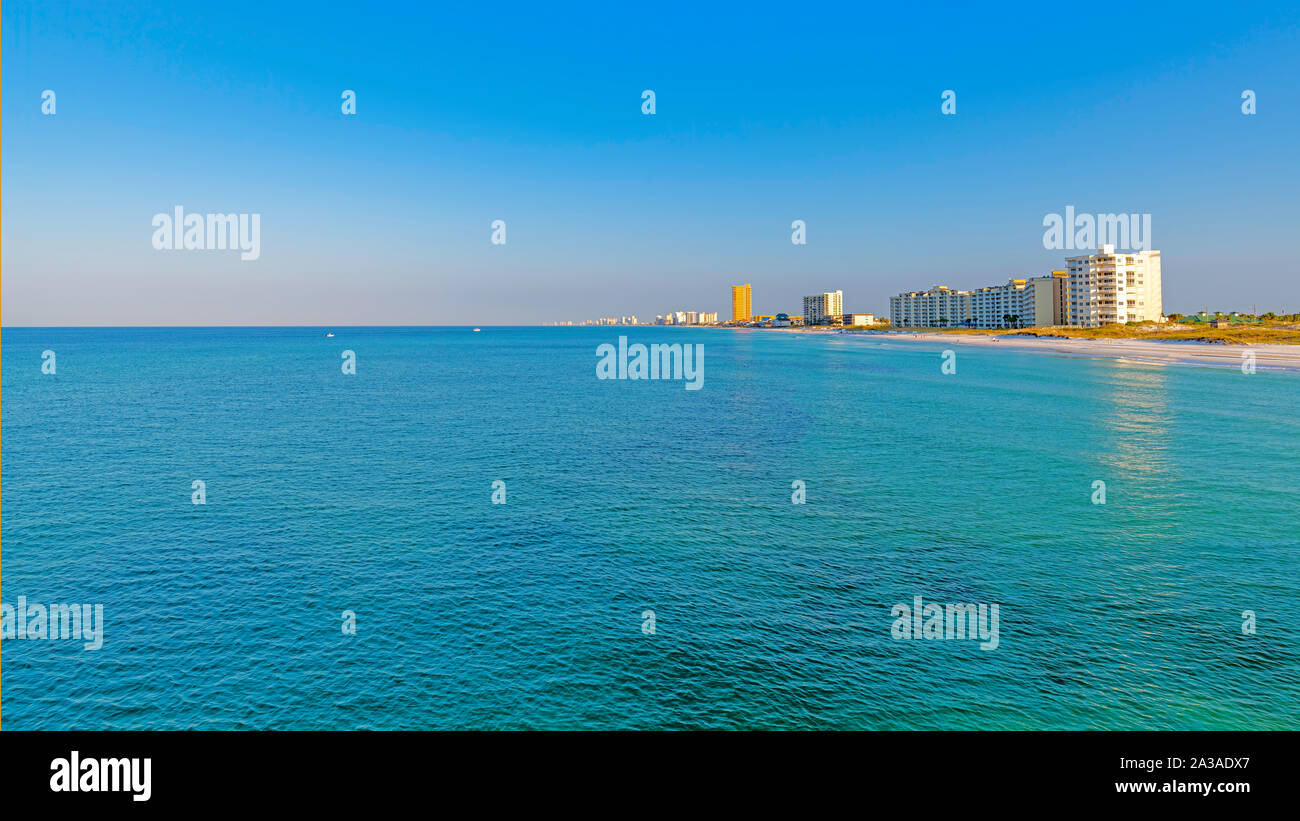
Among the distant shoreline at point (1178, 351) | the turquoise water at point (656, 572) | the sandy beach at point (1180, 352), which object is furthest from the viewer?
the distant shoreline at point (1178, 351)

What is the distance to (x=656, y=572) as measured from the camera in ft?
96.4

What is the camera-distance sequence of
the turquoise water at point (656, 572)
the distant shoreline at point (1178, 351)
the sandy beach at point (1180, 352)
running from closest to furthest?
1. the turquoise water at point (656, 572)
2. the sandy beach at point (1180, 352)
3. the distant shoreline at point (1178, 351)

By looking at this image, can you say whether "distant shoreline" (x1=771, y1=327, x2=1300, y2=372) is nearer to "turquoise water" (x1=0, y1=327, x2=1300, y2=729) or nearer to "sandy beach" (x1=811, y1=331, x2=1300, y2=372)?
"sandy beach" (x1=811, y1=331, x2=1300, y2=372)

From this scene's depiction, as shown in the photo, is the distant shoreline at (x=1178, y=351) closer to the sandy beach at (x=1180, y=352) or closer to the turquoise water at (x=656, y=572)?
the sandy beach at (x=1180, y=352)

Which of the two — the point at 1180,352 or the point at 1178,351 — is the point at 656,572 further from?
the point at 1178,351

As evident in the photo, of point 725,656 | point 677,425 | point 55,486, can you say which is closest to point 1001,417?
point 677,425

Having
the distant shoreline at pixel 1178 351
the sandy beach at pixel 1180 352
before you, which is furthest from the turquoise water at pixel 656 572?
the sandy beach at pixel 1180 352

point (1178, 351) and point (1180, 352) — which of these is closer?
point (1180, 352)

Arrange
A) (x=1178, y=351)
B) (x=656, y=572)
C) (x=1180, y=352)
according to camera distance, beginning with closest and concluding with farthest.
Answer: (x=656, y=572)
(x=1180, y=352)
(x=1178, y=351)

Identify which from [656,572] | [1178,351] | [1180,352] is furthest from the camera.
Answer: [1178,351]

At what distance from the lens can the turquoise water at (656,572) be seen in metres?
19.5

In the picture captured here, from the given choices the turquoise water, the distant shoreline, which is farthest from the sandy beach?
the turquoise water

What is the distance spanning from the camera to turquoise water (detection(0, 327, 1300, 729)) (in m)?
19.5

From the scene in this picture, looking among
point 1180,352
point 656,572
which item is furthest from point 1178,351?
point 656,572
